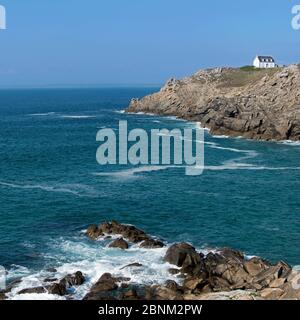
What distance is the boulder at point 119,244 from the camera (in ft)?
170

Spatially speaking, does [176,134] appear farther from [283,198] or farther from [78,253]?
[78,253]

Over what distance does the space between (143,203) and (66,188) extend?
1317cm

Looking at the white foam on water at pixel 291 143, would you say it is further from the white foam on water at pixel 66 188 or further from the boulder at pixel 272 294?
the boulder at pixel 272 294

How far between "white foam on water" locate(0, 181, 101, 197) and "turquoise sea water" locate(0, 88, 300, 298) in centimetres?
13

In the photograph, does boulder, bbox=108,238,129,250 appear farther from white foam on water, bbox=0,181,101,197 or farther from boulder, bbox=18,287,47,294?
white foam on water, bbox=0,181,101,197

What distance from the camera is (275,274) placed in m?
40.7

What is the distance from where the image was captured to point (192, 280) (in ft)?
140

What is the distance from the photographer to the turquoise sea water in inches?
2019

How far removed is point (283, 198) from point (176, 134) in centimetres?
6173

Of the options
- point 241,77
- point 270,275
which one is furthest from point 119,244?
point 241,77

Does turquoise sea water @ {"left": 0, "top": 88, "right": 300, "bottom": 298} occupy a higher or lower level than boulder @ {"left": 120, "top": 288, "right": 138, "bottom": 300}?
higher

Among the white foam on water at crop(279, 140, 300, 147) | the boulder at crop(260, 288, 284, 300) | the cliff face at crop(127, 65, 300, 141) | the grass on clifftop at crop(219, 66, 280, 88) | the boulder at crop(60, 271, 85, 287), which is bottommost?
the boulder at crop(60, 271, 85, 287)

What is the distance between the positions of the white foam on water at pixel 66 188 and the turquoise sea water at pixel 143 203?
133mm

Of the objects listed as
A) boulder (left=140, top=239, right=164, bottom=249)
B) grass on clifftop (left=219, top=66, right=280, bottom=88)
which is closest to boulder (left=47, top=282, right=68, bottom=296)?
boulder (left=140, top=239, right=164, bottom=249)
